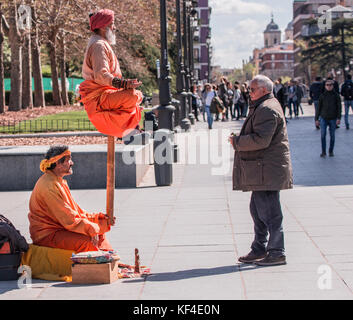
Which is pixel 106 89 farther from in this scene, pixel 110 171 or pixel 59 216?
pixel 59 216

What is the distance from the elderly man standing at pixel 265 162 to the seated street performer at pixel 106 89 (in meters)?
1.16

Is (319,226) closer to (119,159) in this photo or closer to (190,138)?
(119,159)

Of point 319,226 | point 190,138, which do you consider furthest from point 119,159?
point 190,138

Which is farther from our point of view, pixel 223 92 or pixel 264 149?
pixel 223 92

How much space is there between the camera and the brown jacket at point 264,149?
6.73m

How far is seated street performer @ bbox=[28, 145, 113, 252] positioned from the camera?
6.58 m

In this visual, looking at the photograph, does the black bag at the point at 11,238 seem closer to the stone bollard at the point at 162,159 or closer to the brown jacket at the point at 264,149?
the brown jacket at the point at 264,149

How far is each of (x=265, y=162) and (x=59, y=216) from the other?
2002 mm

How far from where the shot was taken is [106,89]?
6.32 m

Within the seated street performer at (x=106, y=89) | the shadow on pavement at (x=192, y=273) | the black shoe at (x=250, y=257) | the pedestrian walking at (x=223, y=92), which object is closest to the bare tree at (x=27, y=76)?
the pedestrian walking at (x=223, y=92)

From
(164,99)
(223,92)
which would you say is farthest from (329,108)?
(223,92)

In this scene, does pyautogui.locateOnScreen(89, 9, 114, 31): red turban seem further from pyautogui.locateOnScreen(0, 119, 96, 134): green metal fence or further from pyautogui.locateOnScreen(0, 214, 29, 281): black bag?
pyautogui.locateOnScreen(0, 119, 96, 134): green metal fence

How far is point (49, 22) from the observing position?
99.5 ft

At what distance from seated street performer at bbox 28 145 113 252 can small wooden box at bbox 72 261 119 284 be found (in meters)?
0.42
